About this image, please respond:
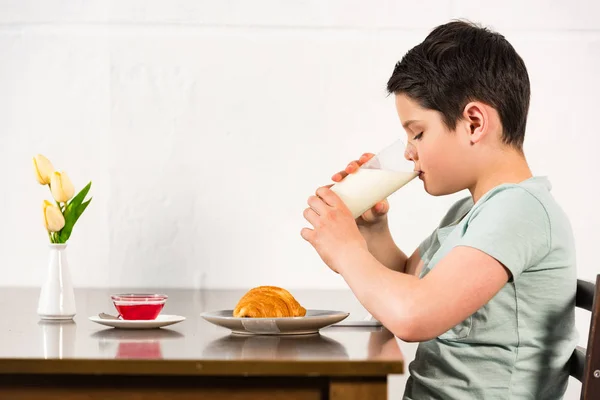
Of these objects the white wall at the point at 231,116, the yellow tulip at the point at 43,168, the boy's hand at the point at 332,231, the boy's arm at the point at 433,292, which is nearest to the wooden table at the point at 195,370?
the boy's arm at the point at 433,292

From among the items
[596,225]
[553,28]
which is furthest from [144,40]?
[596,225]

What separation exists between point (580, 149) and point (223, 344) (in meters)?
1.47

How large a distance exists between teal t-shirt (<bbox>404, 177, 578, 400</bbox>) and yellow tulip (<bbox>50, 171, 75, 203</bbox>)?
0.69m

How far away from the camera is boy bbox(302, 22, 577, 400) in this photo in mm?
1109

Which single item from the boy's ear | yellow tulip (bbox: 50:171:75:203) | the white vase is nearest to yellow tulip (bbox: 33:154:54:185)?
yellow tulip (bbox: 50:171:75:203)

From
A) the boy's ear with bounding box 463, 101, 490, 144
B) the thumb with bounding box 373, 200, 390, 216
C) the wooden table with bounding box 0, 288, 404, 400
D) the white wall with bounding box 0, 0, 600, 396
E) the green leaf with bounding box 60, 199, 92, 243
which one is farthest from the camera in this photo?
the white wall with bounding box 0, 0, 600, 396

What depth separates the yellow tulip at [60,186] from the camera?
1.45m

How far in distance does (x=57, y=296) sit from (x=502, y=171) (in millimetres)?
751

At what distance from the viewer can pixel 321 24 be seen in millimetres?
2219

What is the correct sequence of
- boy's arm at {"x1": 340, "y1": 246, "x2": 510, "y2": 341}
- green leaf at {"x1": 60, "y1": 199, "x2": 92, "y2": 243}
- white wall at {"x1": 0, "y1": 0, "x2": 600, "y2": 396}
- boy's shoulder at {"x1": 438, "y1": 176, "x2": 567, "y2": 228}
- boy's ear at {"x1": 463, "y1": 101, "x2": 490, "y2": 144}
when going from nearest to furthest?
1. boy's arm at {"x1": 340, "y1": 246, "x2": 510, "y2": 341}
2. boy's shoulder at {"x1": 438, "y1": 176, "x2": 567, "y2": 228}
3. boy's ear at {"x1": 463, "y1": 101, "x2": 490, "y2": 144}
4. green leaf at {"x1": 60, "y1": 199, "x2": 92, "y2": 243}
5. white wall at {"x1": 0, "y1": 0, "x2": 600, "y2": 396}

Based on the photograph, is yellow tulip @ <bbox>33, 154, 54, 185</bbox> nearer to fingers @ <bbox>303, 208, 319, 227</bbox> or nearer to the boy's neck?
fingers @ <bbox>303, 208, 319, 227</bbox>

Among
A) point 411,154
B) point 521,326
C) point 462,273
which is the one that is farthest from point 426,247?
point 462,273

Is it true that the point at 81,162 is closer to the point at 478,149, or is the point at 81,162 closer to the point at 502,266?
the point at 478,149

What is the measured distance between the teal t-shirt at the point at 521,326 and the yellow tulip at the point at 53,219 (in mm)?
665
